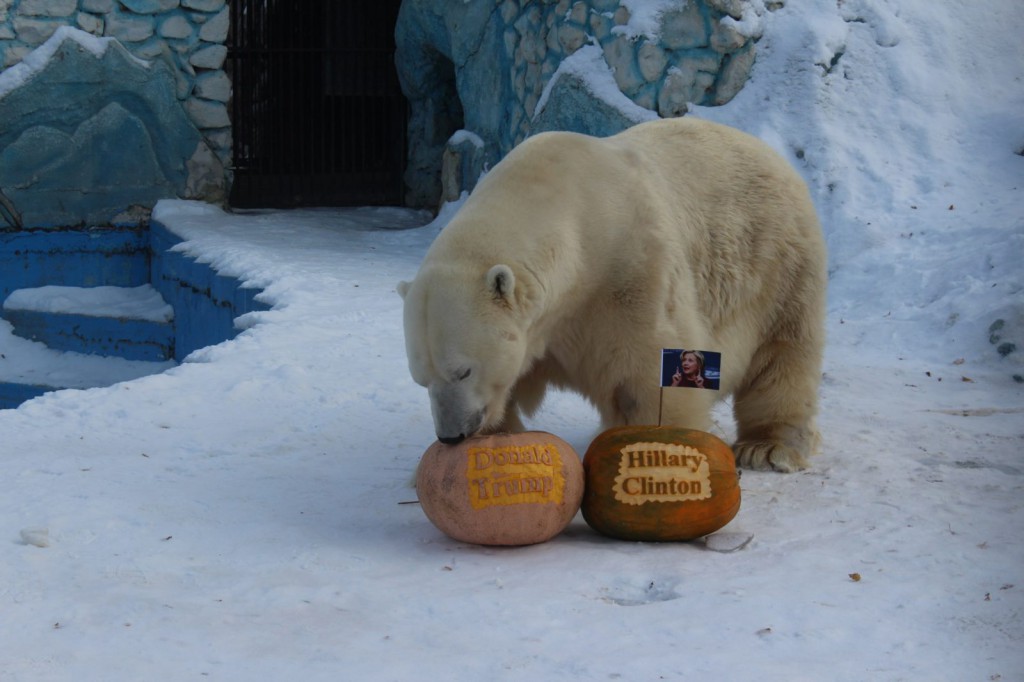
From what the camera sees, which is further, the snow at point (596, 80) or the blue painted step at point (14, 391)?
the blue painted step at point (14, 391)

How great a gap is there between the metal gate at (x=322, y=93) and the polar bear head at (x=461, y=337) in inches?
316

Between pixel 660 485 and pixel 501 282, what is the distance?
0.67 metres

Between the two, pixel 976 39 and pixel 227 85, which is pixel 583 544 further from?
pixel 227 85

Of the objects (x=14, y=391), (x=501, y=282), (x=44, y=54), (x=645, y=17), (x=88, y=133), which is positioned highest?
(x=645, y=17)

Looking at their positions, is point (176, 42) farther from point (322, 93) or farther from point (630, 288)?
point (630, 288)

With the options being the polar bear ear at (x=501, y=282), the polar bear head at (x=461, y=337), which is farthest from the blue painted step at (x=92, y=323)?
the polar bear ear at (x=501, y=282)

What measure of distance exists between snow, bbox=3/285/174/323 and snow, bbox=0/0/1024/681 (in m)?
2.52

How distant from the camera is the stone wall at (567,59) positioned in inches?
289

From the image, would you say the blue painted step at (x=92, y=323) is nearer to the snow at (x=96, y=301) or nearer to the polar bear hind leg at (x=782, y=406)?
the snow at (x=96, y=301)

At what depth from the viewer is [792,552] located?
10.1ft

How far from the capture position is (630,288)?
3.41 meters

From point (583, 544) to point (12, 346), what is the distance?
7.25 metres

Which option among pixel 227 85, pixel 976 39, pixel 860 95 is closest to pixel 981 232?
pixel 860 95

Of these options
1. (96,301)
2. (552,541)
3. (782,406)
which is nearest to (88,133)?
(96,301)
